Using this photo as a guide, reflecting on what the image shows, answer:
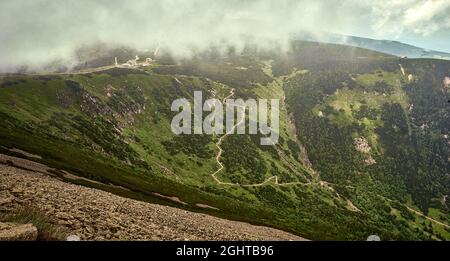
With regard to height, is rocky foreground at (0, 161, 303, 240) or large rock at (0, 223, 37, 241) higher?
large rock at (0, 223, 37, 241)

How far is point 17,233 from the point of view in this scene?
27.1 meters

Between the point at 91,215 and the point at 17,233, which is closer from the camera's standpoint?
the point at 17,233

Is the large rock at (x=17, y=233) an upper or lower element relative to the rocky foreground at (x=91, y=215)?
upper

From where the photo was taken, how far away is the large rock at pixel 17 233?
2635cm

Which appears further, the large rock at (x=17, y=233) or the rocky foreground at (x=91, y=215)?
the rocky foreground at (x=91, y=215)

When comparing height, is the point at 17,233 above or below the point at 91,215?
above

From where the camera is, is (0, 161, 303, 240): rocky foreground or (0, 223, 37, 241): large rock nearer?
(0, 223, 37, 241): large rock

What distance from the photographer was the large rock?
2635 centimetres

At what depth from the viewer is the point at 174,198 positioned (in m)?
161
